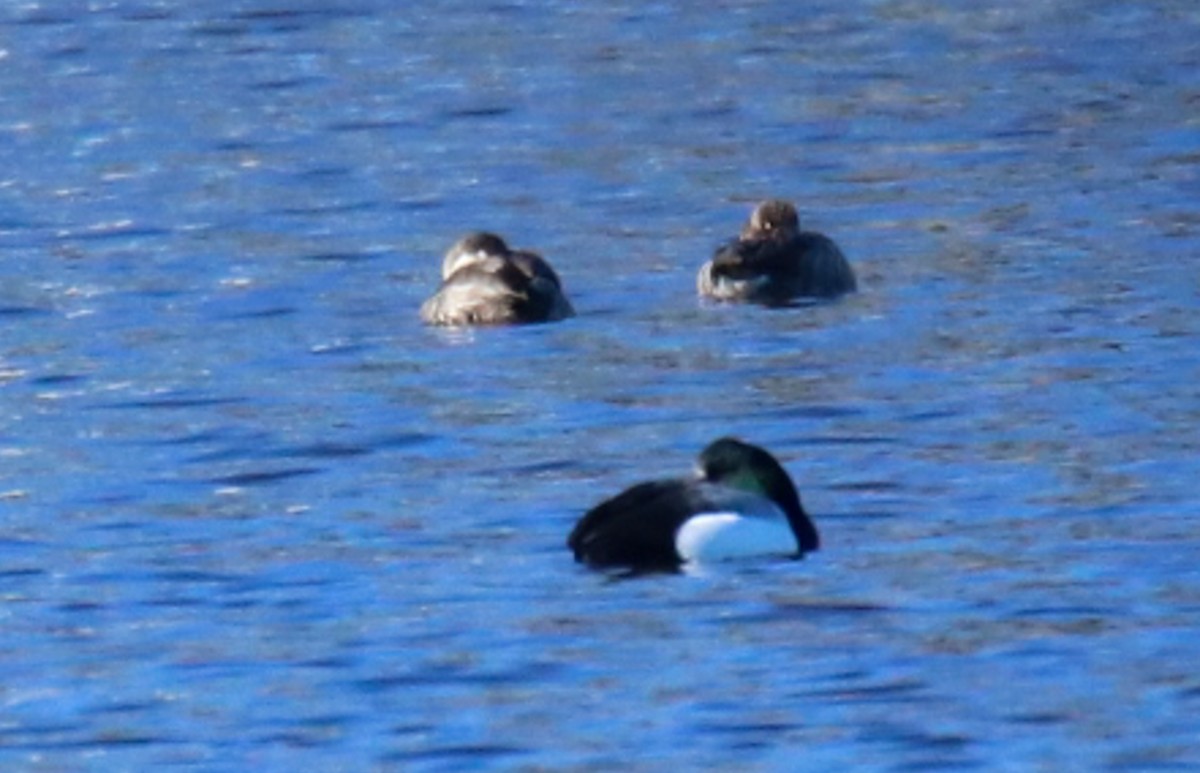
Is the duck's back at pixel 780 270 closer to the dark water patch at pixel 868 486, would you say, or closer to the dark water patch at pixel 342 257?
the dark water patch at pixel 342 257

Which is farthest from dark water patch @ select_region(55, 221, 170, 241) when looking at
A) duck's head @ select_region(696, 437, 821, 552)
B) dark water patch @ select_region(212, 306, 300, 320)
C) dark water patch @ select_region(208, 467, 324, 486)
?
duck's head @ select_region(696, 437, 821, 552)

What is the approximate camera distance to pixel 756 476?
14656 millimetres

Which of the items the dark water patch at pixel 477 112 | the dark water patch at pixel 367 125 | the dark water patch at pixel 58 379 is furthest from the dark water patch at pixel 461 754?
the dark water patch at pixel 477 112

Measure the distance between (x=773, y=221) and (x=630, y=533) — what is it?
23.8 ft

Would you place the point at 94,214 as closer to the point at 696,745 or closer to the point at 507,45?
the point at 507,45

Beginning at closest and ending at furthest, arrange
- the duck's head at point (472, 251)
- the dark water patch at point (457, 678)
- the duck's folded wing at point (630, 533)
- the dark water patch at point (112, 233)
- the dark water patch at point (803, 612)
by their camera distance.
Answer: the dark water patch at point (457, 678) → the dark water patch at point (803, 612) → the duck's folded wing at point (630, 533) → the duck's head at point (472, 251) → the dark water patch at point (112, 233)

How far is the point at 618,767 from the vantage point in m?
11.7

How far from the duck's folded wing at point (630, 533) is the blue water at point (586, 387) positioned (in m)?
0.14

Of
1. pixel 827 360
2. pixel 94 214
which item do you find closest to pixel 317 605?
pixel 827 360

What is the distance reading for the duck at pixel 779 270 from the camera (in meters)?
20.6

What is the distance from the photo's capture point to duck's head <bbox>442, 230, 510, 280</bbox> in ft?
67.7

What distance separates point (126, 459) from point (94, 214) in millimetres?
7515

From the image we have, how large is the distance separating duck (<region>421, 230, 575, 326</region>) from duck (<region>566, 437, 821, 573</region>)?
5431 mm

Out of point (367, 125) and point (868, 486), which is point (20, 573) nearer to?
point (868, 486)
